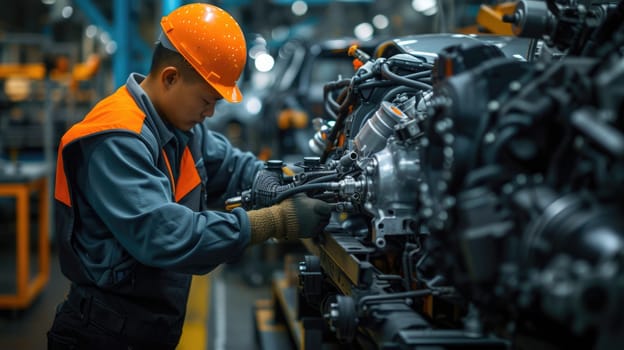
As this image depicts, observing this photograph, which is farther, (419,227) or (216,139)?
(216,139)

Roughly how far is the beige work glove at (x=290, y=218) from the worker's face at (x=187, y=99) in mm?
423

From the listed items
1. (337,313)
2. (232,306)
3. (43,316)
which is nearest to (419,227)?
(337,313)

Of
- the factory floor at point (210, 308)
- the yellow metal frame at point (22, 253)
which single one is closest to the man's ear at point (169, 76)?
the factory floor at point (210, 308)

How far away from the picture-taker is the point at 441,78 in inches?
63.6

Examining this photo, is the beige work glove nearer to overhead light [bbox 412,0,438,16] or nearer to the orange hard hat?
the orange hard hat

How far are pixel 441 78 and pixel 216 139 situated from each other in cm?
135

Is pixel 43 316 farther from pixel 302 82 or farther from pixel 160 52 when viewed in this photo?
pixel 160 52

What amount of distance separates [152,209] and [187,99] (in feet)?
1.51

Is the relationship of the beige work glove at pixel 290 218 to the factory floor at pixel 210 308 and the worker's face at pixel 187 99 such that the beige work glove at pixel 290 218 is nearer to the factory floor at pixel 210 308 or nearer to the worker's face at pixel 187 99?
the worker's face at pixel 187 99

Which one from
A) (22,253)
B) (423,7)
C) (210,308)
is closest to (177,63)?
(210,308)

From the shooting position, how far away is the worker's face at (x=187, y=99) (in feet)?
7.22

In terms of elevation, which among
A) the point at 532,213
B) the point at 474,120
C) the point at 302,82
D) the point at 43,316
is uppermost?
the point at 474,120

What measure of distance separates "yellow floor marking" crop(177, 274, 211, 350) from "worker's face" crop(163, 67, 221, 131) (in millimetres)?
1941

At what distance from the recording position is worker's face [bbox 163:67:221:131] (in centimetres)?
220
